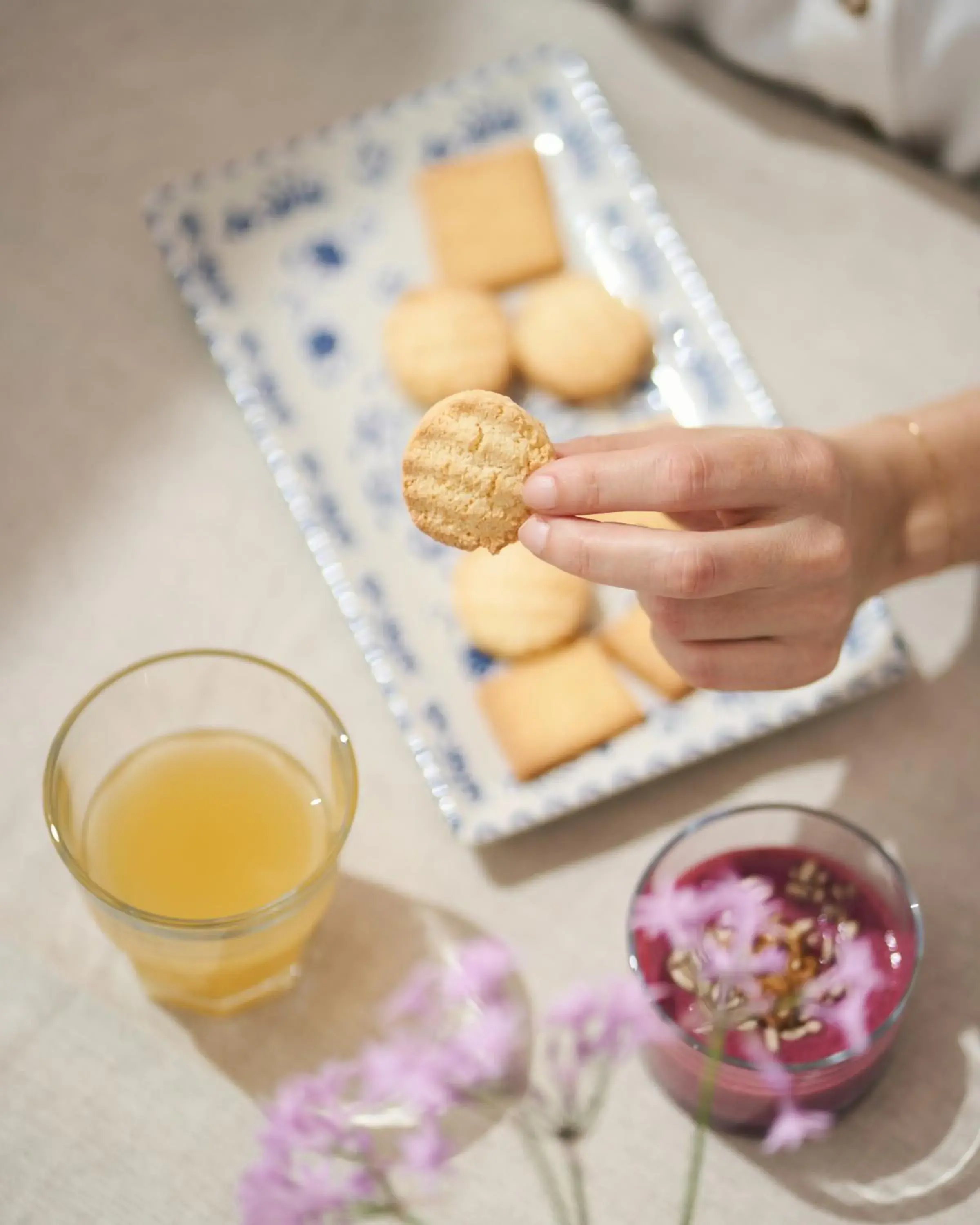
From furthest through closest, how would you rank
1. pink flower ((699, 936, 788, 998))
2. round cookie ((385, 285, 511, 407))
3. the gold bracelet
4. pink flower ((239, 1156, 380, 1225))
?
round cookie ((385, 285, 511, 407)), the gold bracelet, pink flower ((699, 936, 788, 998)), pink flower ((239, 1156, 380, 1225))

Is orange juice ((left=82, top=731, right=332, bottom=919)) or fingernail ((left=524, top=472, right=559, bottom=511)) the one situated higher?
fingernail ((left=524, top=472, right=559, bottom=511))

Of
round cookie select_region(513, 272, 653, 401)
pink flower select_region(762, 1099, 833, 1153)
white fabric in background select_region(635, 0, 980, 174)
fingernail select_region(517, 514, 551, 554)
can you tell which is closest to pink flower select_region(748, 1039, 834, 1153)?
pink flower select_region(762, 1099, 833, 1153)

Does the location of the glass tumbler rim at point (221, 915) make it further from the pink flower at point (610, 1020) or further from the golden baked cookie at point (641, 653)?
the golden baked cookie at point (641, 653)

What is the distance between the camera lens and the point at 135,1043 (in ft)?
2.96

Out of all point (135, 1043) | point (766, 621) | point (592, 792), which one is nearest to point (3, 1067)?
point (135, 1043)

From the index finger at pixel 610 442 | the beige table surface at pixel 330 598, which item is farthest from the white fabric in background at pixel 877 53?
the index finger at pixel 610 442

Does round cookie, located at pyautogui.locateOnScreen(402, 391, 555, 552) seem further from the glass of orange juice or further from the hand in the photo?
the glass of orange juice

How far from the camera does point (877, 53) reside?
3.60ft

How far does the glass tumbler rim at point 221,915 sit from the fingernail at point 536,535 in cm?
18

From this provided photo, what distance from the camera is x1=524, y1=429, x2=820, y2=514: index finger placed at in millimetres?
688

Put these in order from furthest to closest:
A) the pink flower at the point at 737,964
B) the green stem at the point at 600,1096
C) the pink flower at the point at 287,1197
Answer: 1. the green stem at the point at 600,1096
2. the pink flower at the point at 737,964
3. the pink flower at the point at 287,1197

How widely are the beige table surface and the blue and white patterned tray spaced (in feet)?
0.12

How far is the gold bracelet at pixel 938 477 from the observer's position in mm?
928

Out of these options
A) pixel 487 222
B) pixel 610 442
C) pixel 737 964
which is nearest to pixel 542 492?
pixel 610 442
